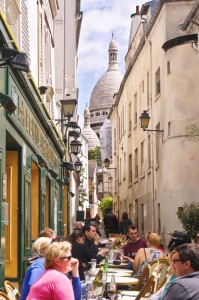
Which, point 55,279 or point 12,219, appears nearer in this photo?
point 55,279

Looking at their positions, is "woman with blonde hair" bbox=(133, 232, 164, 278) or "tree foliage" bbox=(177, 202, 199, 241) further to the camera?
"tree foliage" bbox=(177, 202, 199, 241)

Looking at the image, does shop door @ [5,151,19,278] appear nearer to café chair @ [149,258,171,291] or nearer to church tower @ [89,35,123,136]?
café chair @ [149,258,171,291]

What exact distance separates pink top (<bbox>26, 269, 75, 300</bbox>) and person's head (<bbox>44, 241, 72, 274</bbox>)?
187mm

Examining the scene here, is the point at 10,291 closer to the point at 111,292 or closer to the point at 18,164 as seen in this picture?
the point at 111,292

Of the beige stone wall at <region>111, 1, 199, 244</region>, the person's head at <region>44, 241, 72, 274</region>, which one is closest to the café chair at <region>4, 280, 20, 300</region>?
the person's head at <region>44, 241, 72, 274</region>

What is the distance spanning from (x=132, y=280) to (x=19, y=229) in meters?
3.47

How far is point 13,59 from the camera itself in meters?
9.28

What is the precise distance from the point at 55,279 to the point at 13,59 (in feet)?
13.1

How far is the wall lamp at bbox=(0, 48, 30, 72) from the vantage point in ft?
29.9

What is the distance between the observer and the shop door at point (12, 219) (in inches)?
528

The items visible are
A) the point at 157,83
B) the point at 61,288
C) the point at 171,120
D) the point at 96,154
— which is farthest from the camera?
the point at 96,154

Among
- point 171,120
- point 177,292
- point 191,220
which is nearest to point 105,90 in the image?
point 171,120

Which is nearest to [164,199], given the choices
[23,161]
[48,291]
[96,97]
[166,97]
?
[166,97]

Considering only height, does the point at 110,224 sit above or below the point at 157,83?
below
